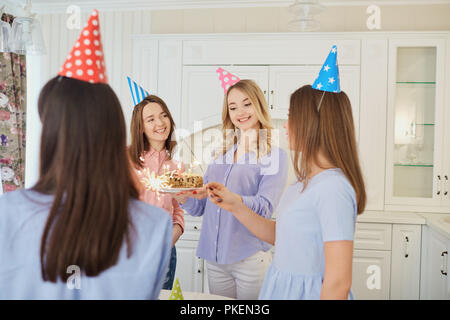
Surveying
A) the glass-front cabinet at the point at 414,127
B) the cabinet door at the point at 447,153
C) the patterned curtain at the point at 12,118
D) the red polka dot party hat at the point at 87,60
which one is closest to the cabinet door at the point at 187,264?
the patterned curtain at the point at 12,118

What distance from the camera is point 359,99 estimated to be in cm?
289

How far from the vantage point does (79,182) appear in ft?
2.50

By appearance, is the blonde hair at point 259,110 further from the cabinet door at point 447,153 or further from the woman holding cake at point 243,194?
the cabinet door at point 447,153

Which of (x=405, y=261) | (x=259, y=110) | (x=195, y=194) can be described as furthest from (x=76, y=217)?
(x=405, y=261)

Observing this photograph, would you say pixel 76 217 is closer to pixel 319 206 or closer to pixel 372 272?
pixel 319 206

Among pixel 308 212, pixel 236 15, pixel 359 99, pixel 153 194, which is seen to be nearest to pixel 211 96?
pixel 236 15

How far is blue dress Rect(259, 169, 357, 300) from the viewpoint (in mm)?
1021

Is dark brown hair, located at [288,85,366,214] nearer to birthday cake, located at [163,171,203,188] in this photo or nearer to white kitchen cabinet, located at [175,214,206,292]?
birthday cake, located at [163,171,203,188]

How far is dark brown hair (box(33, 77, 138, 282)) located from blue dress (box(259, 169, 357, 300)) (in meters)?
0.51

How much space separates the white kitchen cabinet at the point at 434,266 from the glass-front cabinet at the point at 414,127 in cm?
37

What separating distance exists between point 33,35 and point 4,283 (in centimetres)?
139

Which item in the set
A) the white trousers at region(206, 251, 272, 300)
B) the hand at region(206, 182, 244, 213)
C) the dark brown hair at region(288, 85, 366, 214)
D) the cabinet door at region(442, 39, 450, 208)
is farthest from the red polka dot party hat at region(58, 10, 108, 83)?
the cabinet door at region(442, 39, 450, 208)

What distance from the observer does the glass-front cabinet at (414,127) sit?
2832 millimetres
